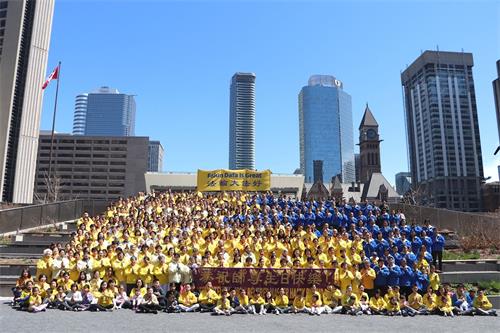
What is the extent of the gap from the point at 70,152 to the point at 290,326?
510 ft

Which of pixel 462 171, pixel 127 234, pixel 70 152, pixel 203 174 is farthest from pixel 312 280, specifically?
pixel 462 171

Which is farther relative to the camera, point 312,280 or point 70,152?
point 70,152

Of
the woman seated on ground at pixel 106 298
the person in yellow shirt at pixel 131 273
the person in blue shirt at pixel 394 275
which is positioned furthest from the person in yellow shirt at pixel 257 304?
the person in blue shirt at pixel 394 275

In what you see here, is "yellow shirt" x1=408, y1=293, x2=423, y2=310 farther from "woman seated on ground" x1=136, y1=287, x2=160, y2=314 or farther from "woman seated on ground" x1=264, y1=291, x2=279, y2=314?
"woman seated on ground" x1=136, y1=287, x2=160, y2=314

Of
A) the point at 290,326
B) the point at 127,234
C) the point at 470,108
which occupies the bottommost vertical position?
the point at 290,326

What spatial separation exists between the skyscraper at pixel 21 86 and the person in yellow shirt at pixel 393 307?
240 ft

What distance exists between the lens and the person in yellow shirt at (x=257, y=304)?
12904 mm

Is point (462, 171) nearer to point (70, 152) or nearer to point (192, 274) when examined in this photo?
point (70, 152)

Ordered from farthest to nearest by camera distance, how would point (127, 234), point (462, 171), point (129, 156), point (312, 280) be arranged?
point (462, 171) → point (129, 156) → point (127, 234) → point (312, 280)

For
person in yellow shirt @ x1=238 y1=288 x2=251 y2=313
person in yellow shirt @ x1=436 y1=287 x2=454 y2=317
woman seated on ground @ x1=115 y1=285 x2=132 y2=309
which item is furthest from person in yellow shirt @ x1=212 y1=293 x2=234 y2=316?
person in yellow shirt @ x1=436 y1=287 x2=454 y2=317

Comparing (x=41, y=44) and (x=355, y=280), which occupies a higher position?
(x=41, y=44)

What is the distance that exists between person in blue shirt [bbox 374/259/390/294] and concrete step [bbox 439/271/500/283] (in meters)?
3.68

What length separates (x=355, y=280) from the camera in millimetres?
13984

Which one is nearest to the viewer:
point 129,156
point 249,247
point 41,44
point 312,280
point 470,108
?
point 312,280
